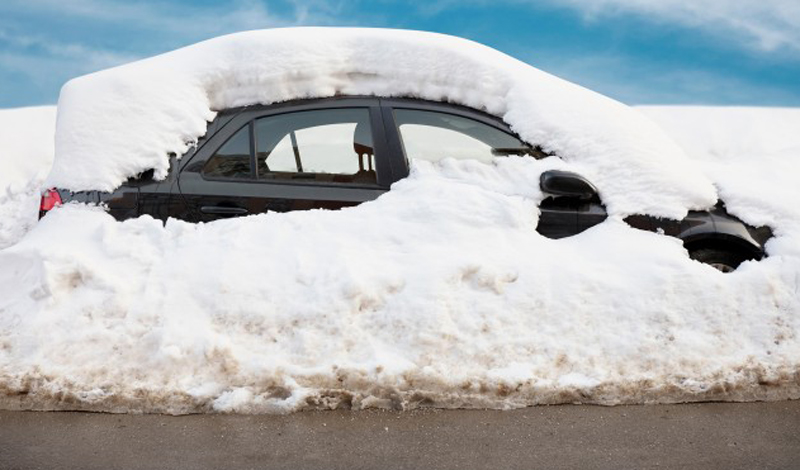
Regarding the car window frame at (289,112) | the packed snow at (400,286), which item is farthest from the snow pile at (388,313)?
the car window frame at (289,112)

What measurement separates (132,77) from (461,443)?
3.97 metres

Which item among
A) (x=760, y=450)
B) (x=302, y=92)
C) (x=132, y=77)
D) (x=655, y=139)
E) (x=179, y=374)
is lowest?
(x=760, y=450)

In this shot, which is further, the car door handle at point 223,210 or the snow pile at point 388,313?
the car door handle at point 223,210

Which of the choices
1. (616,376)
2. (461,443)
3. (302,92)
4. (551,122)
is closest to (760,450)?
(616,376)

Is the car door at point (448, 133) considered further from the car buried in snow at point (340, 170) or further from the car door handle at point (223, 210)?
the car door handle at point (223, 210)

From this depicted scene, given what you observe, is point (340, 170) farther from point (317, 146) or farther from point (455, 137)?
point (455, 137)

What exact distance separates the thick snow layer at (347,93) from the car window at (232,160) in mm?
255

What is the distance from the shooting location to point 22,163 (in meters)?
10.7

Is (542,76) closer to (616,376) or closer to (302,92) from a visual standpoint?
(302,92)

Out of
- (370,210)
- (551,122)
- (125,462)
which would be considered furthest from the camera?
(551,122)

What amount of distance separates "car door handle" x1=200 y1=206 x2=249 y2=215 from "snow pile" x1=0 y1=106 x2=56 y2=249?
273cm

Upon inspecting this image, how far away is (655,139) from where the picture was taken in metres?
6.29

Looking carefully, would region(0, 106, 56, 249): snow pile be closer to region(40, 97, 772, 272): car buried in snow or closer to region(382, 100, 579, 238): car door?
region(40, 97, 772, 272): car buried in snow

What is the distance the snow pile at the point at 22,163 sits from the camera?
7657 mm
